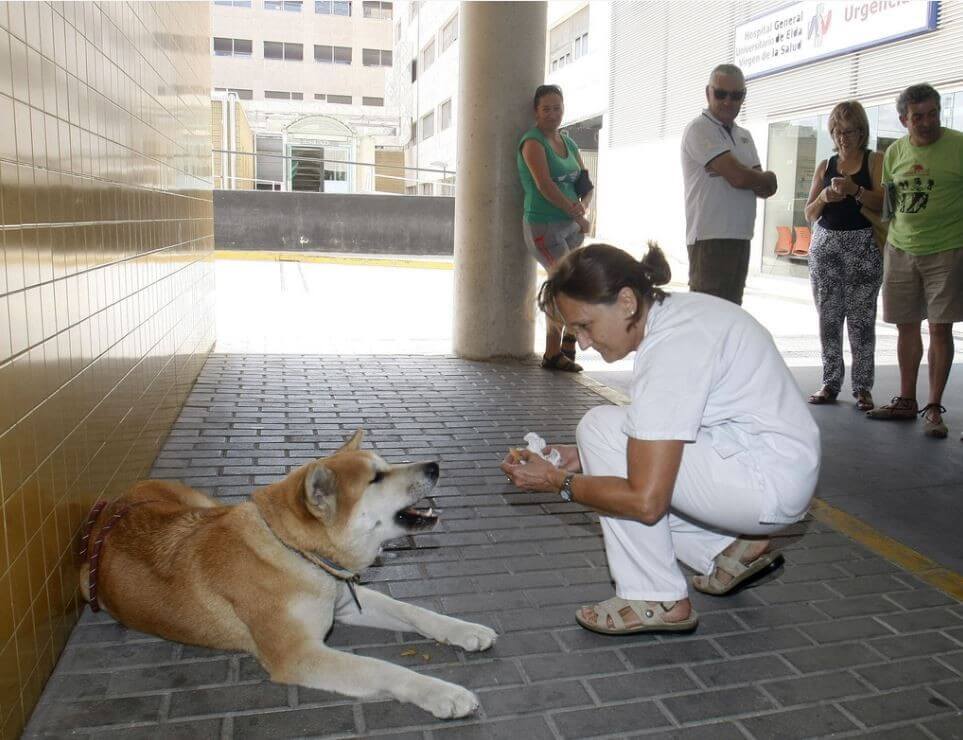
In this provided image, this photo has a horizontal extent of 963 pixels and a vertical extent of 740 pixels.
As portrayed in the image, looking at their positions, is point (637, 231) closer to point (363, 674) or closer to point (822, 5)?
point (822, 5)

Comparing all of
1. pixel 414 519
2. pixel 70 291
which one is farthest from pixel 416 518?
pixel 70 291

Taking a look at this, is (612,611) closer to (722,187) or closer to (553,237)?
(722,187)

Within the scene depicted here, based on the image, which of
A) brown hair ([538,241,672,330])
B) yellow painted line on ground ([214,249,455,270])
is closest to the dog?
brown hair ([538,241,672,330])

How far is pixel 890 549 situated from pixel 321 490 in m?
2.74

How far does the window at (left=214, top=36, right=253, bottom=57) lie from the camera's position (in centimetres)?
6462

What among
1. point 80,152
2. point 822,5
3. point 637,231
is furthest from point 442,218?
point 80,152

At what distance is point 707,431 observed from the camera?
127 inches

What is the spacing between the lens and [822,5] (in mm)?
17000

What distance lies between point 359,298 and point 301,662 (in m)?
11.6

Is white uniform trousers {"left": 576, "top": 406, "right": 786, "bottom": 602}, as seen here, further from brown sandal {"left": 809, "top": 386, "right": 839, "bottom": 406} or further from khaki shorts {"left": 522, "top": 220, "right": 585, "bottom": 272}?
khaki shorts {"left": 522, "top": 220, "right": 585, "bottom": 272}

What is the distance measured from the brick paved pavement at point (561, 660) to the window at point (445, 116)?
47176 millimetres

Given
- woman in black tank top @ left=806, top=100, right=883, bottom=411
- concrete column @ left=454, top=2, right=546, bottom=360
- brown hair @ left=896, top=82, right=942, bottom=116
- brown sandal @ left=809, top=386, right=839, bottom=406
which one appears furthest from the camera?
concrete column @ left=454, top=2, right=546, bottom=360

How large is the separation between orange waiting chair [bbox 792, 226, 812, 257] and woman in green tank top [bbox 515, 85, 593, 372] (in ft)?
38.3

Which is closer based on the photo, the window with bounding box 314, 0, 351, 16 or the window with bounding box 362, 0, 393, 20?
the window with bounding box 314, 0, 351, 16
